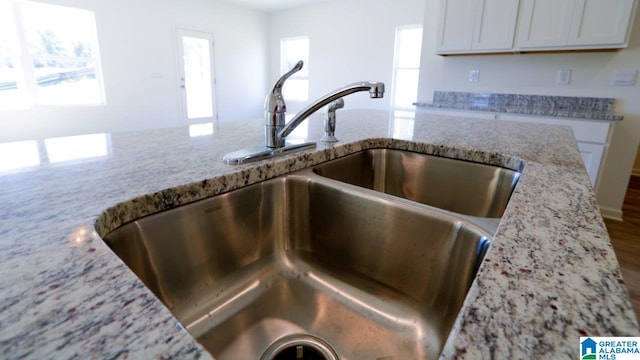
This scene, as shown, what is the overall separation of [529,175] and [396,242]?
344 millimetres

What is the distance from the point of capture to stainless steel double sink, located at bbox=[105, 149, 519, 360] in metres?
0.61

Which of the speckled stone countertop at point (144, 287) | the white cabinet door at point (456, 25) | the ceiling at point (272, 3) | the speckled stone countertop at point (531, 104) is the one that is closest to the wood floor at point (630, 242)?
the speckled stone countertop at point (531, 104)

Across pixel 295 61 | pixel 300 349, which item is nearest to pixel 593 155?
pixel 300 349

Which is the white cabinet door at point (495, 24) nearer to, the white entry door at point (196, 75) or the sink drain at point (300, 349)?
the sink drain at point (300, 349)

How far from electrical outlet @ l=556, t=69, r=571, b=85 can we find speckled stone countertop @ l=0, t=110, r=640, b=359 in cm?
281

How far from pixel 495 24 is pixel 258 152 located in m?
3.08

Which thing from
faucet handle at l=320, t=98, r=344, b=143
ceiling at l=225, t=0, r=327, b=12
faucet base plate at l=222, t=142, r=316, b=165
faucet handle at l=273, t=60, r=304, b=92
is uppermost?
ceiling at l=225, t=0, r=327, b=12

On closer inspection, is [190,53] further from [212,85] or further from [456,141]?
[456,141]

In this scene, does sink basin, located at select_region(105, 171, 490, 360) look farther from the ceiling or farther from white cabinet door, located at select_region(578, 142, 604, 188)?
the ceiling

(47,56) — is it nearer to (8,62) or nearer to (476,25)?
(8,62)

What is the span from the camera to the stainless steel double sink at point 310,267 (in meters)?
0.61

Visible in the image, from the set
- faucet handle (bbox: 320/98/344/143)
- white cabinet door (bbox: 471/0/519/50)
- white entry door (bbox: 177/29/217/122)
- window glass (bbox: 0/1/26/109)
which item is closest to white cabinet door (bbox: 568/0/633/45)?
white cabinet door (bbox: 471/0/519/50)

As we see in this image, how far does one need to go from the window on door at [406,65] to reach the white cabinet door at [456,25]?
1.70 meters

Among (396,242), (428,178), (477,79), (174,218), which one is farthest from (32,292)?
(477,79)
